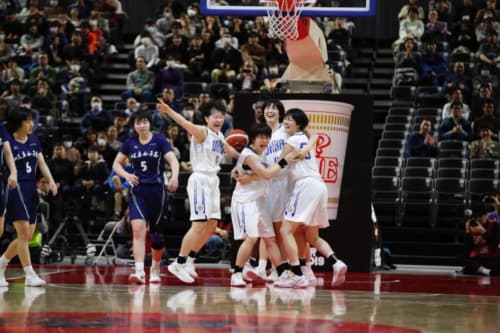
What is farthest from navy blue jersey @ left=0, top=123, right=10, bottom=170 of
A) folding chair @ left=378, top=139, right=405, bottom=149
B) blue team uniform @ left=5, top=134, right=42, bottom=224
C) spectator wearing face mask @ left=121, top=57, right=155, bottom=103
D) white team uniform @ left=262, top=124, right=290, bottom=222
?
spectator wearing face mask @ left=121, top=57, right=155, bottom=103

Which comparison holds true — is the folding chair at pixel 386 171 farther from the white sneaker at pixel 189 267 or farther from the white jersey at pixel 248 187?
the white jersey at pixel 248 187

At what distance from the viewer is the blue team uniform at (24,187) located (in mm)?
10203

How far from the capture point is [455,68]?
61.7 ft

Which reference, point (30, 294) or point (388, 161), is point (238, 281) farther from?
point (388, 161)

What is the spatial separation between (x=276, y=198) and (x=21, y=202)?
2736mm

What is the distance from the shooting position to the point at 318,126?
12.2 m

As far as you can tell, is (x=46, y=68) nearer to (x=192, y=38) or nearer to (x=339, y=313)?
(x=192, y=38)

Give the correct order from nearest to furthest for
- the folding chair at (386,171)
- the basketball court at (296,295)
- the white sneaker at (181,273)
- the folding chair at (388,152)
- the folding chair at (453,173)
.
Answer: the basketball court at (296,295), the white sneaker at (181,273), the folding chair at (453,173), the folding chair at (386,171), the folding chair at (388,152)

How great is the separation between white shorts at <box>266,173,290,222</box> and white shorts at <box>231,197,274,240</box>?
18 cm

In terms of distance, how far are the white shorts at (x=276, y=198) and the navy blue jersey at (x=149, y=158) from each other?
3.94ft

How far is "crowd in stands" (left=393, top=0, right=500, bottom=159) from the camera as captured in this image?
17391mm

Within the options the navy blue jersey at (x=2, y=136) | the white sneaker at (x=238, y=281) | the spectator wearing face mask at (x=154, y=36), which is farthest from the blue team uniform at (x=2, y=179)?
the spectator wearing face mask at (x=154, y=36)

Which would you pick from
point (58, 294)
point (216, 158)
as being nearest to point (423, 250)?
point (216, 158)

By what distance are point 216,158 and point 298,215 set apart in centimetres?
136
